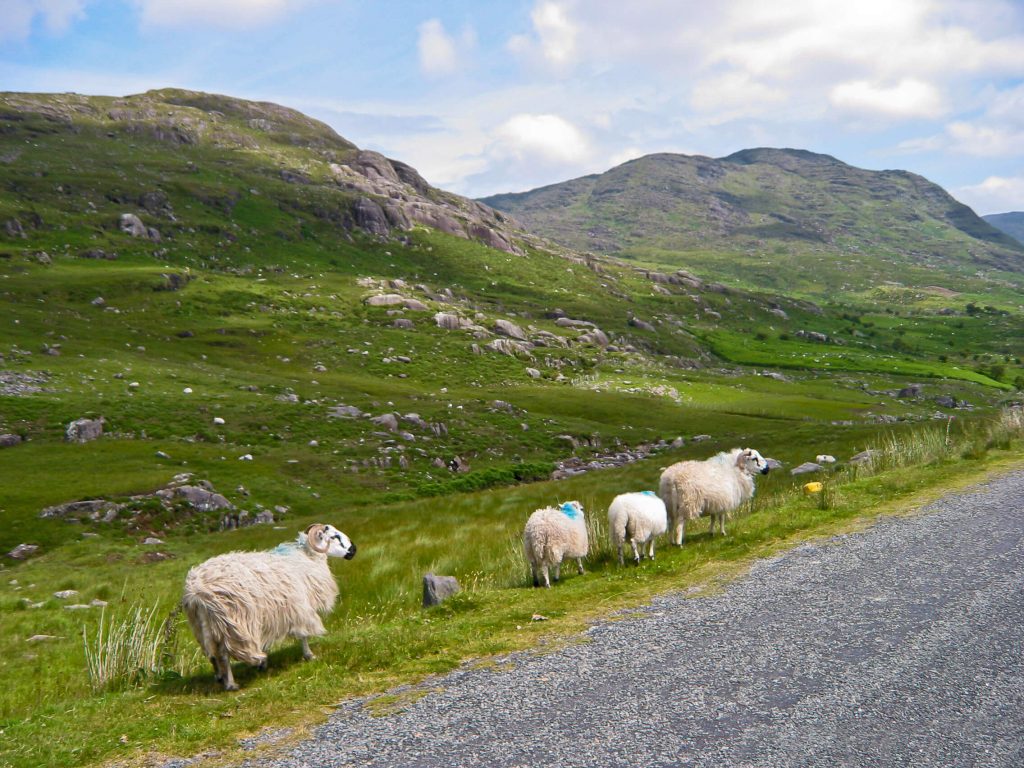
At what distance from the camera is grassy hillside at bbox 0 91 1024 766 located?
13602 mm

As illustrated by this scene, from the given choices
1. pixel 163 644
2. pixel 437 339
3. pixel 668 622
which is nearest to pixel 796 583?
pixel 668 622

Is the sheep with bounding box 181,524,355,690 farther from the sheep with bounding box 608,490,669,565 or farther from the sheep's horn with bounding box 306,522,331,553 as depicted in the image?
the sheep with bounding box 608,490,669,565

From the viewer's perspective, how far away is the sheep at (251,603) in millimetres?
11469

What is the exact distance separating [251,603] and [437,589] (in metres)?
5.28

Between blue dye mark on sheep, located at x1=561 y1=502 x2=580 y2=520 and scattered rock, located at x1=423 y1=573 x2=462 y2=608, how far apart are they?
3.66 m

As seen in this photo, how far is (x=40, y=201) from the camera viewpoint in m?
137

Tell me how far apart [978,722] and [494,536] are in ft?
63.4

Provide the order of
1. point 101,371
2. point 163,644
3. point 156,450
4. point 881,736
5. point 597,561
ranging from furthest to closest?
point 101,371 < point 156,450 < point 597,561 < point 163,644 < point 881,736

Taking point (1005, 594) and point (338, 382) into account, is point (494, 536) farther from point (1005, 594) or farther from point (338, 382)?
point (338, 382)

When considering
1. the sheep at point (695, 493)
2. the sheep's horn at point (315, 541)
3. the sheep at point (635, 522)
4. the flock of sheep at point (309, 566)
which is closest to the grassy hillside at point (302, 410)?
the flock of sheep at point (309, 566)

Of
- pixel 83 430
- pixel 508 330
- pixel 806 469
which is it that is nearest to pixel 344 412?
pixel 83 430

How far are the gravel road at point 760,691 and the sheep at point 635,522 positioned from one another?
3950 mm

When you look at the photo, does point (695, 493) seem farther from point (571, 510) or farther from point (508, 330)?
point (508, 330)

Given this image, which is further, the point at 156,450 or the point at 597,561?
the point at 156,450
